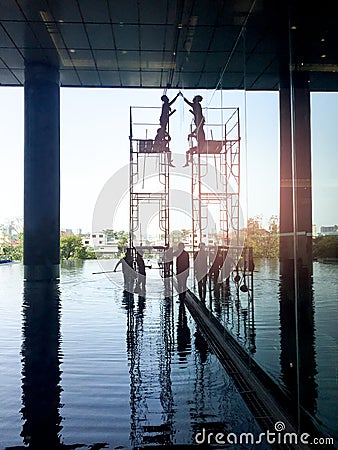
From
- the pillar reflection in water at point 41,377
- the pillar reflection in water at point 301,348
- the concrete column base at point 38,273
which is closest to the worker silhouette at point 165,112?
the concrete column base at point 38,273

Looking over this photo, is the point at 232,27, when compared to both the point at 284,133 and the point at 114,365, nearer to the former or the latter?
the point at 284,133

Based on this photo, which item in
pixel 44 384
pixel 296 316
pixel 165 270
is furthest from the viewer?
pixel 165 270

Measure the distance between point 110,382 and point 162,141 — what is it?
716 cm

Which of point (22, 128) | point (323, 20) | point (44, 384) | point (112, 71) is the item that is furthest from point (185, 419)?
point (22, 128)

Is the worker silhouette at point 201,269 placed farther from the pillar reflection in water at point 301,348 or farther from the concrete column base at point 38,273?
the concrete column base at point 38,273

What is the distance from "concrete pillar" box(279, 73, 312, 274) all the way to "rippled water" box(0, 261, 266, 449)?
30.1 inches

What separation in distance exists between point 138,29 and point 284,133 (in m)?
6.40

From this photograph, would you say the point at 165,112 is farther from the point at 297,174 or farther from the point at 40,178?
the point at 297,174

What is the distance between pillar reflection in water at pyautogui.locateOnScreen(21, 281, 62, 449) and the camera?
7.26 feet

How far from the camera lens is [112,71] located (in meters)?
10.2

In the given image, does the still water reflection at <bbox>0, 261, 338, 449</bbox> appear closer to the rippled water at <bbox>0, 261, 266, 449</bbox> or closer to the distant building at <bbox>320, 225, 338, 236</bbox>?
the rippled water at <bbox>0, 261, 266, 449</bbox>

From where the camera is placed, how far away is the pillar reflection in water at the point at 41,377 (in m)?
2.21

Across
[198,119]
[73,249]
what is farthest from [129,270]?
[73,249]

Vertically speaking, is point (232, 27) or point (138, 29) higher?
point (138, 29)
